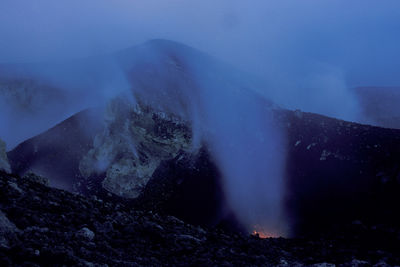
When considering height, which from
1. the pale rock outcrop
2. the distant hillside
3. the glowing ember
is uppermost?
the distant hillside

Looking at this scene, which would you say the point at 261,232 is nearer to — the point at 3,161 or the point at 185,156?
the point at 185,156

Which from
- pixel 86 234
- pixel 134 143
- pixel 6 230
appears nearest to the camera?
pixel 6 230

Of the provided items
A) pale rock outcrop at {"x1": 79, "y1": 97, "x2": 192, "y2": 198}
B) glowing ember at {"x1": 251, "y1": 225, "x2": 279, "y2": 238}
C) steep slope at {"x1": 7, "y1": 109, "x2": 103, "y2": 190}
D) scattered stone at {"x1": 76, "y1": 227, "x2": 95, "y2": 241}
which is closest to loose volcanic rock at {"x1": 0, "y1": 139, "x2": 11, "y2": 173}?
scattered stone at {"x1": 76, "y1": 227, "x2": 95, "y2": 241}

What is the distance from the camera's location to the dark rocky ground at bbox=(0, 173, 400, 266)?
8258 mm

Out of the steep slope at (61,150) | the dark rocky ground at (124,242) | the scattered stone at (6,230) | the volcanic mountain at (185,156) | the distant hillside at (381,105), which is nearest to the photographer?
the scattered stone at (6,230)

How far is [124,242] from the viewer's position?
1109 centimetres

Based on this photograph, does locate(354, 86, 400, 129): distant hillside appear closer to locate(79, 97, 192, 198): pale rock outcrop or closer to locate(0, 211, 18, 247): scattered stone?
locate(79, 97, 192, 198): pale rock outcrop

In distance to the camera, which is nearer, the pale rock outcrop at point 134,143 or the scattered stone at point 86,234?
the scattered stone at point 86,234

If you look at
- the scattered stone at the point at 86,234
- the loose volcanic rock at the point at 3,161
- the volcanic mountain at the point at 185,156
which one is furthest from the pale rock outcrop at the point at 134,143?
the scattered stone at the point at 86,234

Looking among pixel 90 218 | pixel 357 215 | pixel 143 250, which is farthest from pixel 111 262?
pixel 357 215

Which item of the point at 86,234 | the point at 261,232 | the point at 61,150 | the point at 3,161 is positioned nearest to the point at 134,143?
the point at 61,150

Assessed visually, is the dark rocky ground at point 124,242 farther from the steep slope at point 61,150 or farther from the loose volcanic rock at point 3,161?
the steep slope at point 61,150

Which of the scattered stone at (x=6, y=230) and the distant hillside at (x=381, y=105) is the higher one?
the distant hillside at (x=381, y=105)

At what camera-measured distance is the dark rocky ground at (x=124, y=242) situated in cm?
826
